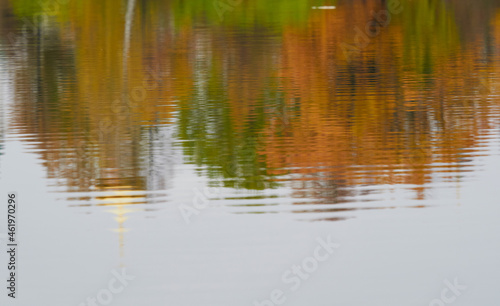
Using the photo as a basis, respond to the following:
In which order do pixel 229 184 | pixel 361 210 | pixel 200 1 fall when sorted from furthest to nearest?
pixel 200 1 < pixel 229 184 < pixel 361 210

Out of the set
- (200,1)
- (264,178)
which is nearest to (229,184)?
(264,178)

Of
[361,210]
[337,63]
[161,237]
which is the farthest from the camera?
[337,63]

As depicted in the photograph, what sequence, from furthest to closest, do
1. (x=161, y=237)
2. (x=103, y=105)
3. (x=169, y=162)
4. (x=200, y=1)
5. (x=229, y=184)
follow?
(x=200, y=1)
(x=103, y=105)
(x=169, y=162)
(x=229, y=184)
(x=161, y=237)

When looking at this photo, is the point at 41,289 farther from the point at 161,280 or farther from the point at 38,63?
the point at 38,63

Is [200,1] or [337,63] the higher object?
[200,1]

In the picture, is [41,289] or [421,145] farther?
[421,145]

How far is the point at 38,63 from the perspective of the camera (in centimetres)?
3503

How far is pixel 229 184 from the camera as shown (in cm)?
1609

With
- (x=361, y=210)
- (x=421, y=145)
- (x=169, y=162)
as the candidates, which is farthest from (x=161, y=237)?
(x=421, y=145)

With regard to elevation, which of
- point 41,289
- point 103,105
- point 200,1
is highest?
point 200,1

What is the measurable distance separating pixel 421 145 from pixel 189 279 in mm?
7834

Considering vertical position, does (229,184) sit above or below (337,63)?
below

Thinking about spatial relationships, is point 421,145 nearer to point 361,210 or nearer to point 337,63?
point 361,210

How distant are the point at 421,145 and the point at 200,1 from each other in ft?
155
